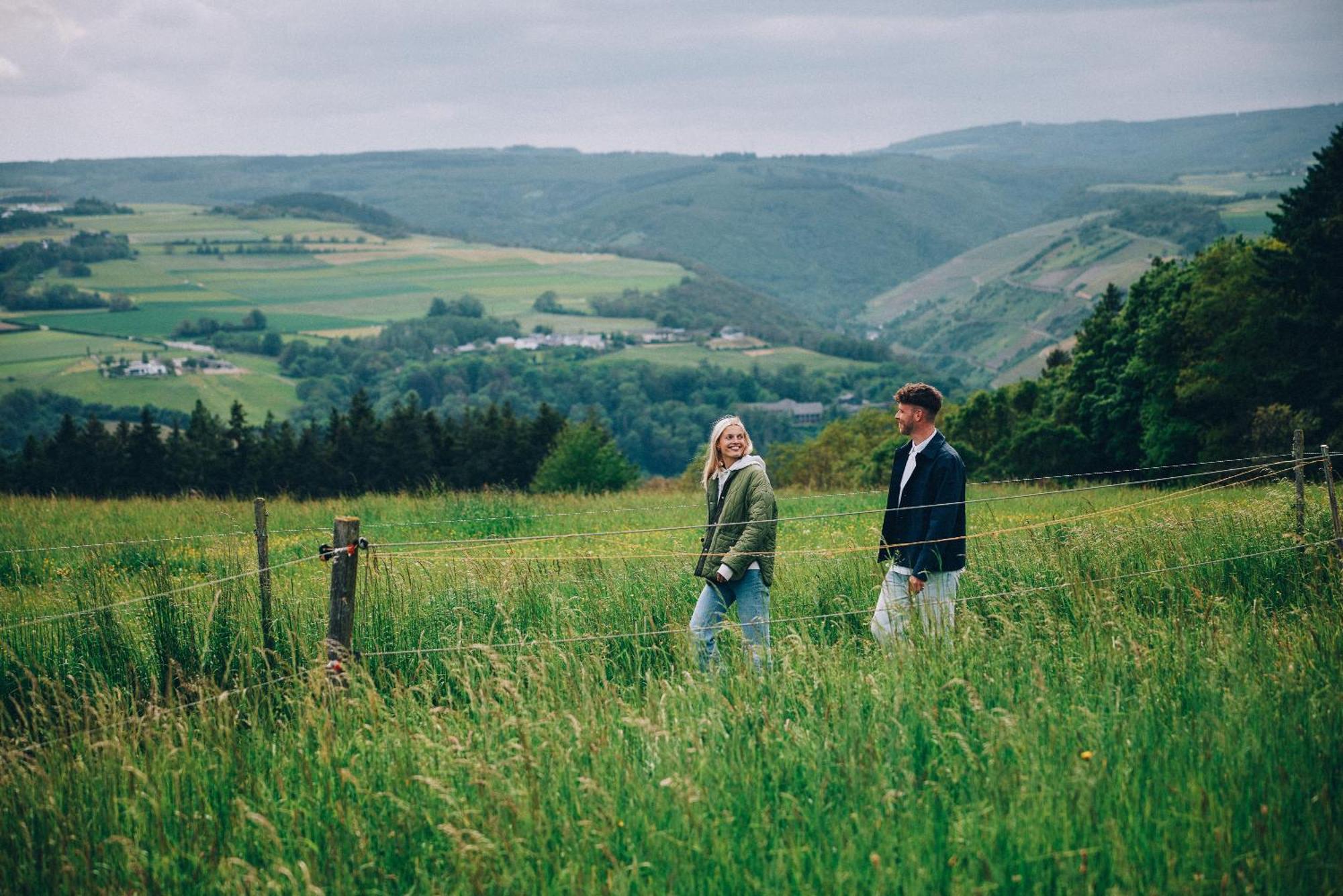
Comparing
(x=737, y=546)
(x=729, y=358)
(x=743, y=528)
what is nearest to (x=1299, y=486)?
(x=743, y=528)

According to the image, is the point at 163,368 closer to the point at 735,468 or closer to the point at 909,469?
the point at 735,468

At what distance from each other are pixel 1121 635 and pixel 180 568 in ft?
34.9

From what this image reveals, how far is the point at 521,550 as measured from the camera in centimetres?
1256

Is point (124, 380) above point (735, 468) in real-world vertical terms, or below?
below

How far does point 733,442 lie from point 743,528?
564mm

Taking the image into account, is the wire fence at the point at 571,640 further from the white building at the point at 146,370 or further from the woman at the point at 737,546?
the white building at the point at 146,370

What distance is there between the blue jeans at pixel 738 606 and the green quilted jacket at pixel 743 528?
76 millimetres

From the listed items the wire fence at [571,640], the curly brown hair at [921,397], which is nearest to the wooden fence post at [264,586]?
the wire fence at [571,640]

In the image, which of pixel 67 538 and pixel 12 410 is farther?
pixel 12 410

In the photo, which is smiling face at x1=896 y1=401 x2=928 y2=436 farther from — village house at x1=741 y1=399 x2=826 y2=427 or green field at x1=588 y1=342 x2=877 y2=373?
green field at x1=588 y1=342 x2=877 y2=373

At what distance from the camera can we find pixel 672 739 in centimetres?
511

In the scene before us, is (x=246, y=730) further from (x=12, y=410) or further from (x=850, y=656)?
(x=12, y=410)

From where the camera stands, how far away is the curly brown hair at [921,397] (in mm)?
6887

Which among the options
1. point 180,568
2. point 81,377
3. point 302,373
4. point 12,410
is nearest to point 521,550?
point 180,568
